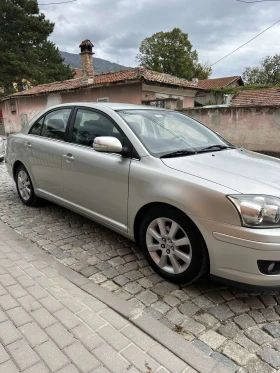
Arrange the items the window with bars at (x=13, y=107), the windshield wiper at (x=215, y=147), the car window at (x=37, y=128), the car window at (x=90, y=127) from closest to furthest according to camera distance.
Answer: the windshield wiper at (x=215, y=147) → the car window at (x=90, y=127) → the car window at (x=37, y=128) → the window with bars at (x=13, y=107)

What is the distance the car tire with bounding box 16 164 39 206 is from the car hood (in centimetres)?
253

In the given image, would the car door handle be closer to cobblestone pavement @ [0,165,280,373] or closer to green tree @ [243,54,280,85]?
cobblestone pavement @ [0,165,280,373]

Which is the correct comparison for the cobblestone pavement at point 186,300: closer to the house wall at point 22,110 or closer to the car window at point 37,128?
the car window at point 37,128

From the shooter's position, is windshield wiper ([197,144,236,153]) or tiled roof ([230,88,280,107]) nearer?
windshield wiper ([197,144,236,153])

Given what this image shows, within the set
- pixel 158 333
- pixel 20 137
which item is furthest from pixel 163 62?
pixel 158 333

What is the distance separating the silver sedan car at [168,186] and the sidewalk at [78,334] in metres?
0.58

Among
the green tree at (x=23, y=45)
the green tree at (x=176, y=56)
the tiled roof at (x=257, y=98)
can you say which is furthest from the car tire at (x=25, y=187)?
the green tree at (x=176, y=56)

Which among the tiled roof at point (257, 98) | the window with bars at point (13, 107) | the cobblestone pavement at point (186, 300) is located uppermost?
the window with bars at point (13, 107)

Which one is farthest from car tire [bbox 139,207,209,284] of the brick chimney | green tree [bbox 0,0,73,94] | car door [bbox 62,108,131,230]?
green tree [bbox 0,0,73,94]

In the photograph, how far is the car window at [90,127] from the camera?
3037 millimetres

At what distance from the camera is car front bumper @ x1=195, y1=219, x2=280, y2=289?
1.95 m

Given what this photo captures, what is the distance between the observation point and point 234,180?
7.20ft

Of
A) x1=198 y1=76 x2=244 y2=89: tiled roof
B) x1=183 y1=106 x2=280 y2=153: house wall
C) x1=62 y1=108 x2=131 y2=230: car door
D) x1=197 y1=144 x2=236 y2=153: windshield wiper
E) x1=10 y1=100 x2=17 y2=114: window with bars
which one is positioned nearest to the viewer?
x1=62 y1=108 x2=131 y2=230: car door

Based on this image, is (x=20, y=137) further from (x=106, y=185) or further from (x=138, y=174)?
(x=138, y=174)
